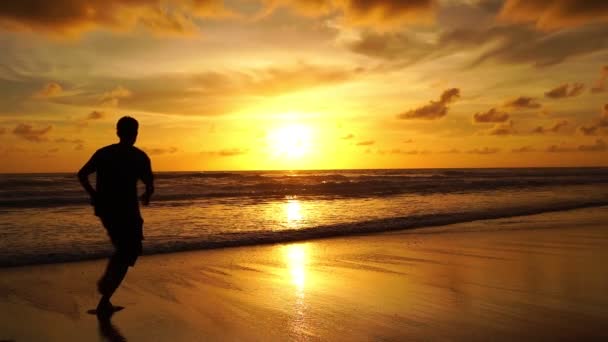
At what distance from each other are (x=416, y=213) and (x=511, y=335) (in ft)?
39.4

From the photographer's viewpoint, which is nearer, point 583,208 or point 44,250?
point 44,250

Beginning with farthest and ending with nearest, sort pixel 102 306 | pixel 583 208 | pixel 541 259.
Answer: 1. pixel 583 208
2. pixel 541 259
3. pixel 102 306

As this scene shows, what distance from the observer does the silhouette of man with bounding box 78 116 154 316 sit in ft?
15.1

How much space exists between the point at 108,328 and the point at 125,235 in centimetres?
87

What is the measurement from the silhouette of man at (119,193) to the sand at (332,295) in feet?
1.64

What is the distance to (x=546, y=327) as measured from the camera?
167 inches

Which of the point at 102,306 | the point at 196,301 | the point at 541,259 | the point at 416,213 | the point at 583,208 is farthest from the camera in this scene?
the point at 583,208

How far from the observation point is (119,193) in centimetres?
468

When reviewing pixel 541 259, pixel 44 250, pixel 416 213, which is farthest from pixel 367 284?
pixel 416 213

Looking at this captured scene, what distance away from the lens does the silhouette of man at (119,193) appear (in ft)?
15.1

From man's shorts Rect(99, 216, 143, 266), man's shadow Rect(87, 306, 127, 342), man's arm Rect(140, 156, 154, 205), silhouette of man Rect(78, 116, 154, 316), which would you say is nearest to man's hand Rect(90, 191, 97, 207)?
silhouette of man Rect(78, 116, 154, 316)

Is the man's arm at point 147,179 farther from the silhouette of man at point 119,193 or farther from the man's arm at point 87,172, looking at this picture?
the man's arm at point 87,172

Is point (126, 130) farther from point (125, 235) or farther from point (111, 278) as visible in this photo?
point (111, 278)

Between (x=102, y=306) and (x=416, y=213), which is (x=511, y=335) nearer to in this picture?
(x=102, y=306)
